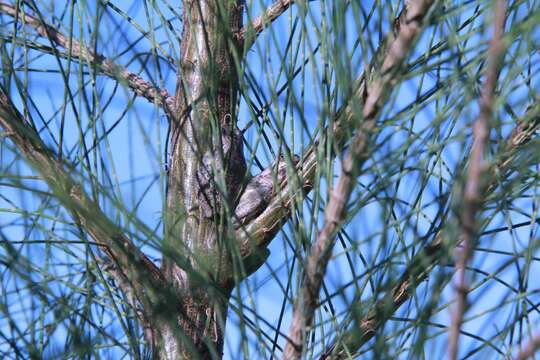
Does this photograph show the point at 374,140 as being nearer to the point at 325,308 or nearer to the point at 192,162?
the point at 325,308

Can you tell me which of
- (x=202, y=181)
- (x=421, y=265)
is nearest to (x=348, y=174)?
(x=421, y=265)

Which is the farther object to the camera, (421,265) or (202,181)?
(202,181)

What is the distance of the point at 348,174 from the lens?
0.44 m

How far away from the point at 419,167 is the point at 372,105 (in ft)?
0.28

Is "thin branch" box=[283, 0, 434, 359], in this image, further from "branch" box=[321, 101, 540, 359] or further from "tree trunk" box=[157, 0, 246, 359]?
"tree trunk" box=[157, 0, 246, 359]

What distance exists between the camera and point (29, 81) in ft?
2.50

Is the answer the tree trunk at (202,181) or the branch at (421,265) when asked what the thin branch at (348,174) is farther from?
the tree trunk at (202,181)

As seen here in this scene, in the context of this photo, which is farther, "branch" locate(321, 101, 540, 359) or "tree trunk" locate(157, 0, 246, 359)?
"tree trunk" locate(157, 0, 246, 359)

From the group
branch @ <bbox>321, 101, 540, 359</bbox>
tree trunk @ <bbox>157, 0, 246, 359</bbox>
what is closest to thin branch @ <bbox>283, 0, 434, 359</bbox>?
branch @ <bbox>321, 101, 540, 359</bbox>

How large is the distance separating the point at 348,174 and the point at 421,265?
6cm

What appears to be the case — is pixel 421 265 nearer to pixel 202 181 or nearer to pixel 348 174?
pixel 348 174

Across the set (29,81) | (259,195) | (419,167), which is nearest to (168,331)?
(259,195)

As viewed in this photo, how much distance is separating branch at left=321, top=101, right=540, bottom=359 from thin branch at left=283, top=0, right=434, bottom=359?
32 mm

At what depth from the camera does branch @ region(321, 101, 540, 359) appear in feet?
1.48
